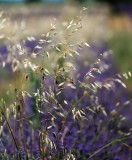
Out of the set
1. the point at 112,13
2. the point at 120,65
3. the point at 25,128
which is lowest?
the point at 112,13

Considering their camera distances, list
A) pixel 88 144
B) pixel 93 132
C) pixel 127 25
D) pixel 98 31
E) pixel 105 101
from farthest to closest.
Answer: pixel 127 25 < pixel 98 31 < pixel 105 101 < pixel 93 132 < pixel 88 144

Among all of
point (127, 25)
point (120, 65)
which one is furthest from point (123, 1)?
point (120, 65)

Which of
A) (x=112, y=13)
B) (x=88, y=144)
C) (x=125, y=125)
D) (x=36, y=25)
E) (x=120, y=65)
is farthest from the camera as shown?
(x=112, y=13)

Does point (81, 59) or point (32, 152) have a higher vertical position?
point (32, 152)

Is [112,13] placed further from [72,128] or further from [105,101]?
[72,128]

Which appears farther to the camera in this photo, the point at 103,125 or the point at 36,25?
the point at 36,25

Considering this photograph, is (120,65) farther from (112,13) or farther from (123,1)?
(123,1)

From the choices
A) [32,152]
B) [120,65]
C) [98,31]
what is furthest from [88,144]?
[98,31]
